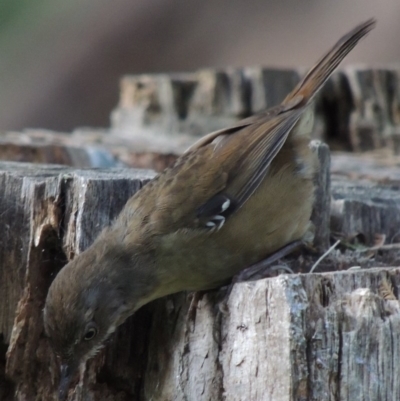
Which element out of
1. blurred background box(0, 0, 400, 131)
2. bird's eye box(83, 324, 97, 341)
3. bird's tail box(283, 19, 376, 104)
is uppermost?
blurred background box(0, 0, 400, 131)

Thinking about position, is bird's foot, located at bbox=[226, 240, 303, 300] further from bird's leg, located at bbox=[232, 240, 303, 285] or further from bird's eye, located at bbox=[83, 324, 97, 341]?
bird's eye, located at bbox=[83, 324, 97, 341]

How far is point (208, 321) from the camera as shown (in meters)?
3.73

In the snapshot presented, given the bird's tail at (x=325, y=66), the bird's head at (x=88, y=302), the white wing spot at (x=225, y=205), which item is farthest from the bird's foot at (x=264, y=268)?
the bird's tail at (x=325, y=66)

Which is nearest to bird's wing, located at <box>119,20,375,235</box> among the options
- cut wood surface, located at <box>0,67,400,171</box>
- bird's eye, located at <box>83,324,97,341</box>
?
bird's eye, located at <box>83,324,97,341</box>

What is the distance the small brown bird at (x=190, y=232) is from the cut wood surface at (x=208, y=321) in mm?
152

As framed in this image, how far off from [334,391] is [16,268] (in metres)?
1.83

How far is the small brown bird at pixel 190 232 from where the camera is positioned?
394 cm

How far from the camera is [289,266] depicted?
4.39 metres

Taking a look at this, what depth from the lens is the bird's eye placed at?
3943 mm

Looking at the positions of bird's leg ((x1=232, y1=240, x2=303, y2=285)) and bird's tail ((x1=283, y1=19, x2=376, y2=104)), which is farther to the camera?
bird's tail ((x1=283, y1=19, x2=376, y2=104))

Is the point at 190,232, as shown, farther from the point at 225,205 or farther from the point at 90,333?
the point at 90,333

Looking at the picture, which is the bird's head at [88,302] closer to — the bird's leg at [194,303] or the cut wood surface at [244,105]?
the bird's leg at [194,303]

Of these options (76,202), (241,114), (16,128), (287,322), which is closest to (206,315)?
(287,322)

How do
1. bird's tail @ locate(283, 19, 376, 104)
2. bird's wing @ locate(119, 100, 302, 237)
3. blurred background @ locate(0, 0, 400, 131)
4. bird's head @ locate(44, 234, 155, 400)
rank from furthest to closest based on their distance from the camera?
blurred background @ locate(0, 0, 400, 131)
bird's tail @ locate(283, 19, 376, 104)
bird's wing @ locate(119, 100, 302, 237)
bird's head @ locate(44, 234, 155, 400)
